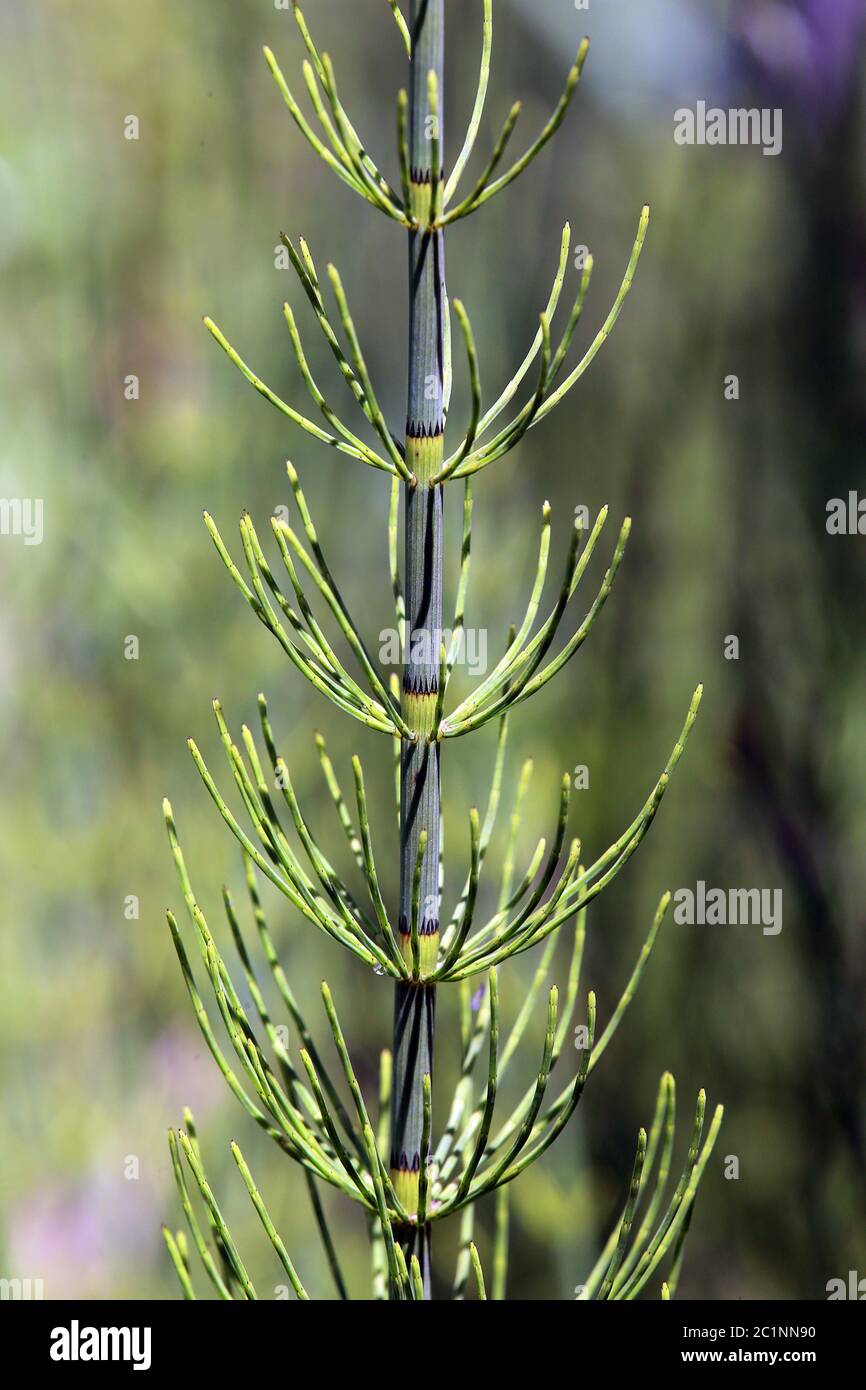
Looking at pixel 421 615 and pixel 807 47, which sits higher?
pixel 807 47

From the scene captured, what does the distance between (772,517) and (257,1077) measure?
2.33ft

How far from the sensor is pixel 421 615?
21.0 inches

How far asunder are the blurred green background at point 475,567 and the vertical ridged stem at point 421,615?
467 mm

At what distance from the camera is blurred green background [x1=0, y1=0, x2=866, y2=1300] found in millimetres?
957

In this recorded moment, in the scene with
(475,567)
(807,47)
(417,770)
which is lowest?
(417,770)

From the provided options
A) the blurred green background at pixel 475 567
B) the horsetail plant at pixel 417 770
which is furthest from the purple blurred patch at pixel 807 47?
the horsetail plant at pixel 417 770

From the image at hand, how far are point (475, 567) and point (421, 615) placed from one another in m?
0.51

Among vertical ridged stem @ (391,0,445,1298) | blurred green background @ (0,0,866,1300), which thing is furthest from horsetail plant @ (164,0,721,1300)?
blurred green background @ (0,0,866,1300)

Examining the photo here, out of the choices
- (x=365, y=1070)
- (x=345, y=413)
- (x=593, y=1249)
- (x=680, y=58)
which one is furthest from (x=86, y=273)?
(x=593, y=1249)

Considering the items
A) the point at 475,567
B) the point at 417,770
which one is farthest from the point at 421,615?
the point at 475,567

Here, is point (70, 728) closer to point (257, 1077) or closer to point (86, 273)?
point (86, 273)

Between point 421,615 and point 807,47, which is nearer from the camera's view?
point 421,615

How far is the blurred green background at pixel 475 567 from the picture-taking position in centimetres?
96

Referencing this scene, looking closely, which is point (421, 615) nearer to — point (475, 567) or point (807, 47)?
point (475, 567)
